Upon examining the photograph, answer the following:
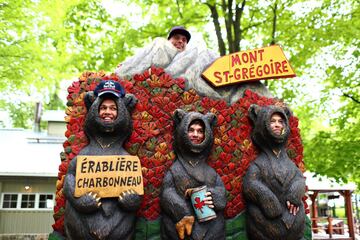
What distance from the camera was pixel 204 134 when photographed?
4.07 metres

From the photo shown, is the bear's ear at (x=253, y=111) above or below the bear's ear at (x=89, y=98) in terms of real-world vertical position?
below

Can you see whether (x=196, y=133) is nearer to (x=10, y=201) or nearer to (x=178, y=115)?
(x=178, y=115)

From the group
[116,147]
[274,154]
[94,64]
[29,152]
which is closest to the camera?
[116,147]

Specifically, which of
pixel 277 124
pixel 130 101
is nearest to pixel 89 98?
pixel 130 101

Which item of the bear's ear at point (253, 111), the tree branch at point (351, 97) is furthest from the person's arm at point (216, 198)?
the tree branch at point (351, 97)

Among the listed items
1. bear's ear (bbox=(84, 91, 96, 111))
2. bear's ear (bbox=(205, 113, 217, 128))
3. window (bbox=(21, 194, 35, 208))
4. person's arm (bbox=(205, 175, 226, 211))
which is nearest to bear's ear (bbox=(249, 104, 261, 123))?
bear's ear (bbox=(205, 113, 217, 128))

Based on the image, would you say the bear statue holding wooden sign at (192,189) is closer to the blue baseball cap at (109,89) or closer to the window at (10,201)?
the blue baseball cap at (109,89)

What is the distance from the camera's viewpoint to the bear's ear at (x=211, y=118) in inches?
165

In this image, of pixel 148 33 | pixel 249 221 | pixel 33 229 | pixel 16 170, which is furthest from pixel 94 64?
pixel 249 221

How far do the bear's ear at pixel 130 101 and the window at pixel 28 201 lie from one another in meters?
7.09

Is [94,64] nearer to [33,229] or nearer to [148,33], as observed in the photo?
[148,33]

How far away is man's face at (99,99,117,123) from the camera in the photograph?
3.90 metres

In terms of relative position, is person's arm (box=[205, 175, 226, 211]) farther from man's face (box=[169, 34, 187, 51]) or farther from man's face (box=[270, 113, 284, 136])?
man's face (box=[169, 34, 187, 51])

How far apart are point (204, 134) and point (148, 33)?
19.0 ft
